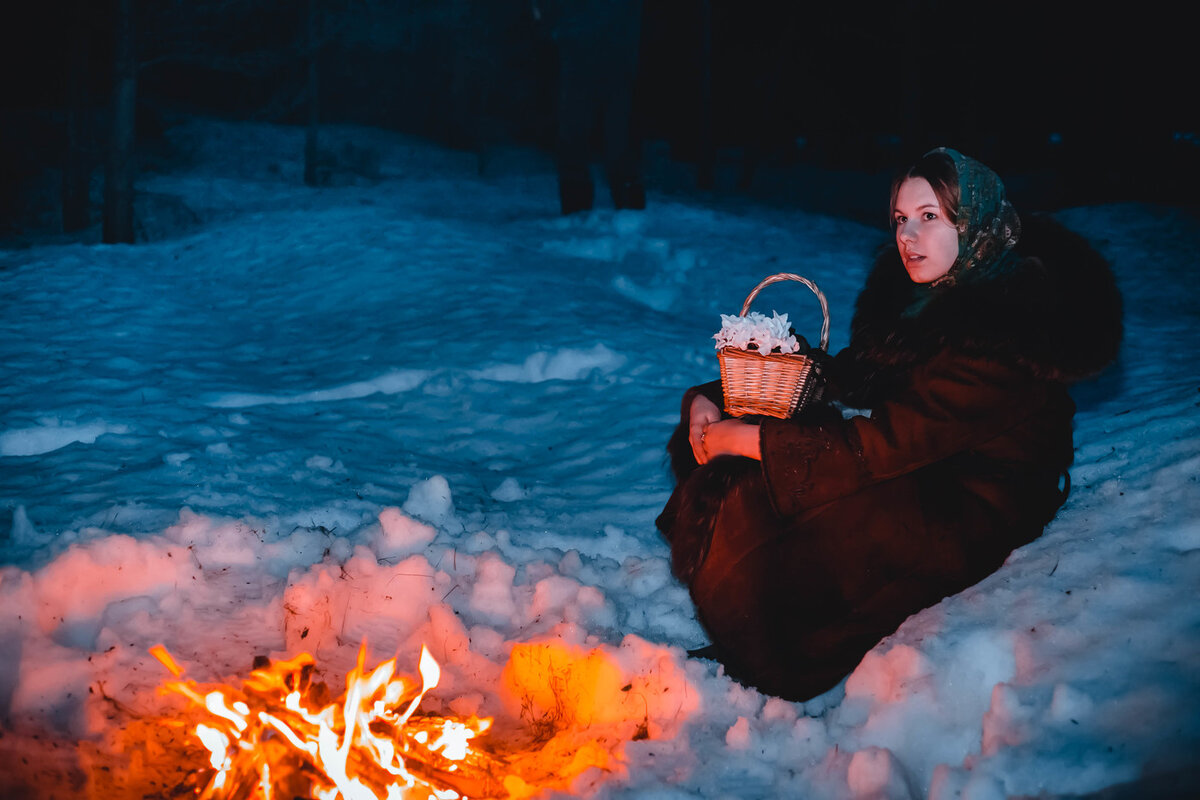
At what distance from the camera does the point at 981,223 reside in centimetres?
235

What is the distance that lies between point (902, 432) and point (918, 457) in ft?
0.28

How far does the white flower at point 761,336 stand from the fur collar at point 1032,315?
276mm

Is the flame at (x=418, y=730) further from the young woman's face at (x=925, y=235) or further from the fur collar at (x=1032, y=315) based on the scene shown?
the young woman's face at (x=925, y=235)

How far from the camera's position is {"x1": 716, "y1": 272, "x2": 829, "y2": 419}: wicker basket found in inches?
94.7

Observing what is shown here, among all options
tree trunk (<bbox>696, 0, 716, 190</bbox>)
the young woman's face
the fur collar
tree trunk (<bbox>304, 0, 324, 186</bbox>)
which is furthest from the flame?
tree trunk (<bbox>304, 0, 324, 186</bbox>)

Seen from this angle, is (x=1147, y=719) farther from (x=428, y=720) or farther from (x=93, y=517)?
(x=93, y=517)

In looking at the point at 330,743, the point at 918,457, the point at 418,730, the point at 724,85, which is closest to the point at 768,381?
the point at 918,457

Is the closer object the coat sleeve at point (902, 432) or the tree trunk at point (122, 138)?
the coat sleeve at point (902, 432)

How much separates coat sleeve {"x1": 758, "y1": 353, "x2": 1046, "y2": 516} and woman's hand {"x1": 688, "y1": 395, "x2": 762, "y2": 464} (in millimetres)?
57

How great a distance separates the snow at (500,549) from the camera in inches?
81.7

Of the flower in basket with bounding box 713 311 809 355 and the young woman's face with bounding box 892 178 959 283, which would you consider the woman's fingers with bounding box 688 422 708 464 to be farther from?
the young woman's face with bounding box 892 178 959 283

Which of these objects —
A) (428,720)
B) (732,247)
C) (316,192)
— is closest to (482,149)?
(316,192)

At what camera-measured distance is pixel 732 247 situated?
995 centimetres

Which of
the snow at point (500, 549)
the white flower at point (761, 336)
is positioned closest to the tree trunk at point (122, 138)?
the snow at point (500, 549)
